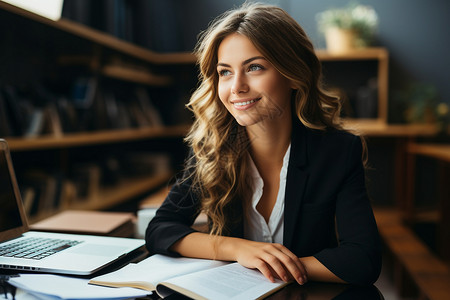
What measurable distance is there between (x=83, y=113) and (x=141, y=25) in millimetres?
1208

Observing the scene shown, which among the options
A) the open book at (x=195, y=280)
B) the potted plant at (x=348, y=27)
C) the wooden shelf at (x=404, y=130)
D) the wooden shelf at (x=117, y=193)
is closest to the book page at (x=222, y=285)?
the open book at (x=195, y=280)

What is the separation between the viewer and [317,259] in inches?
36.0

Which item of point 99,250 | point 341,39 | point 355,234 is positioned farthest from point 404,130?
point 99,250

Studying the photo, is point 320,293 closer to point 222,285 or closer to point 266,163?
point 222,285

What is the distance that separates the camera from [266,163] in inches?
49.4

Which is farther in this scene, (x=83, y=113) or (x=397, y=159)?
(x=397, y=159)

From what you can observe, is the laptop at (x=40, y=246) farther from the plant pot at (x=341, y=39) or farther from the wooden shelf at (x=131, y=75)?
the plant pot at (x=341, y=39)

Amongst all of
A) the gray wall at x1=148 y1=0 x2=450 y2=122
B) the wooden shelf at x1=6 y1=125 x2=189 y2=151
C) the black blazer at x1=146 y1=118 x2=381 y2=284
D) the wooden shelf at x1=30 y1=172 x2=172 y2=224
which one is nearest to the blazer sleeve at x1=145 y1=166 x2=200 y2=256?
the black blazer at x1=146 y1=118 x2=381 y2=284

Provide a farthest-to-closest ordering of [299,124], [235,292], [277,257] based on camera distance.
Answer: [299,124]
[277,257]
[235,292]

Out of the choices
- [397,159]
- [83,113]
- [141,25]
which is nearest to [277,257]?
[83,113]

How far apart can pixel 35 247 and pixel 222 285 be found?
0.48 meters

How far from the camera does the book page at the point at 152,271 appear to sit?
806mm

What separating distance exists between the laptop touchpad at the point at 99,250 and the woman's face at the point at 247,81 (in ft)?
1.41

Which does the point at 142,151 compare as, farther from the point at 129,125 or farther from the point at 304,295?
the point at 304,295
